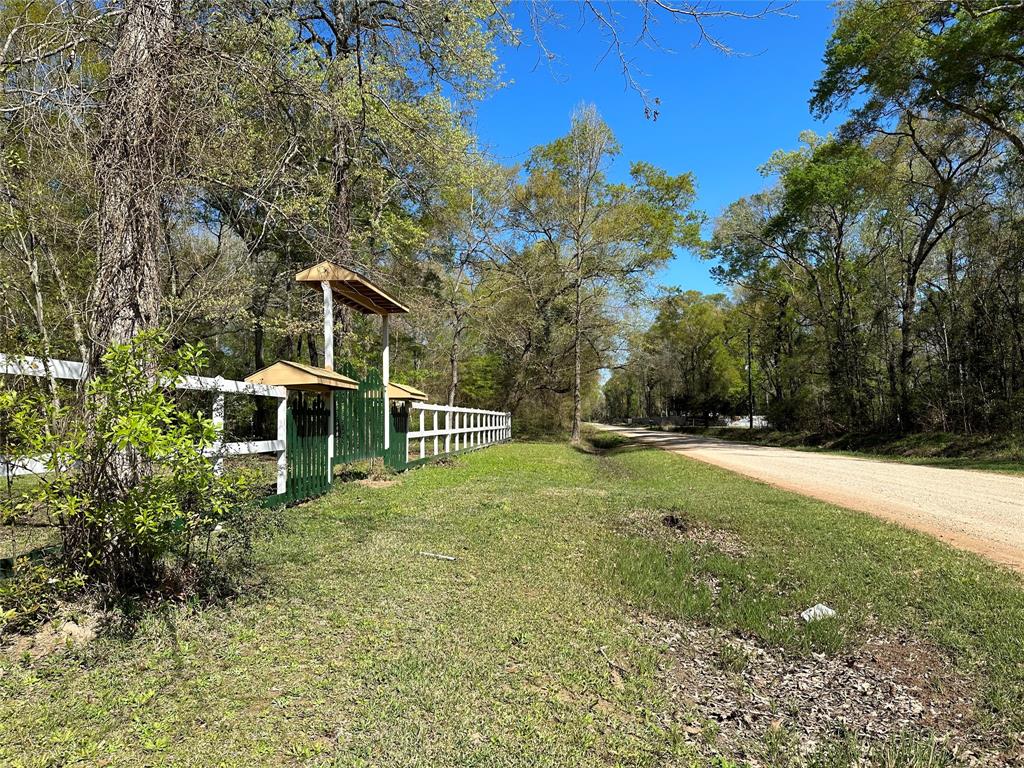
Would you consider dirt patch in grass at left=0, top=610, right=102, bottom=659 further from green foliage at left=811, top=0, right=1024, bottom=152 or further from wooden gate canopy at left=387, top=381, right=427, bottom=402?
green foliage at left=811, top=0, right=1024, bottom=152

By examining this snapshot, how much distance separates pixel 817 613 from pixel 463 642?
8.29ft

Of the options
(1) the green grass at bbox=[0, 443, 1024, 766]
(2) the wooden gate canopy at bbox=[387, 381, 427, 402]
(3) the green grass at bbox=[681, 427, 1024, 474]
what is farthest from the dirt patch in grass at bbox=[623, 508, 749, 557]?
Answer: (3) the green grass at bbox=[681, 427, 1024, 474]

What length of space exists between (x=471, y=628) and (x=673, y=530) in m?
3.56

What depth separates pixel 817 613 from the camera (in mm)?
3832

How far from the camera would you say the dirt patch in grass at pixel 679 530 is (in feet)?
18.4

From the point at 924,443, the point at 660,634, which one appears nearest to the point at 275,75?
the point at 660,634

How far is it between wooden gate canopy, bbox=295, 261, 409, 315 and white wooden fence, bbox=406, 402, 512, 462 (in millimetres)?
2320

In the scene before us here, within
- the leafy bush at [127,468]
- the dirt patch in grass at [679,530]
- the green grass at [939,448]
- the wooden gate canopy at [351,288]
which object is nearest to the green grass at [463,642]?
the dirt patch in grass at [679,530]

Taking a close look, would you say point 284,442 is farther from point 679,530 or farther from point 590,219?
point 590,219

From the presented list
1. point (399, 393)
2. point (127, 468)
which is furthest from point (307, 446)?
point (127, 468)

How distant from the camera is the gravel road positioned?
5.83 m

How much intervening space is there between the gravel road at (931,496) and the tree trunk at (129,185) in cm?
707

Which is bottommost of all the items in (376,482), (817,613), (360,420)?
(817,613)

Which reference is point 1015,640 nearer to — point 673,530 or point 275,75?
point 673,530
